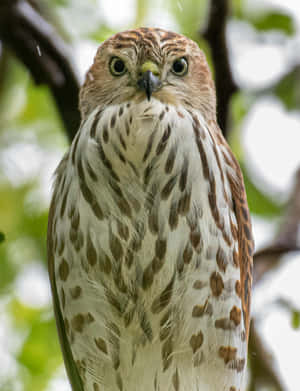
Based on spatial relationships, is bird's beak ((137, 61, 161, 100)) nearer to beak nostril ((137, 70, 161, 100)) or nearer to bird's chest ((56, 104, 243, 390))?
beak nostril ((137, 70, 161, 100))

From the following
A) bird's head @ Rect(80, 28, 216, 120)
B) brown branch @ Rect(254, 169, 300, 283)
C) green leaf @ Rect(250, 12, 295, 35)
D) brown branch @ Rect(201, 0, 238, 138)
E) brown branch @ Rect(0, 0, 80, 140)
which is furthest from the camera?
green leaf @ Rect(250, 12, 295, 35)

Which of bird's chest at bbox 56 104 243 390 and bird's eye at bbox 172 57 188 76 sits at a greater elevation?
bird's eye at bbox 172 57 188 76

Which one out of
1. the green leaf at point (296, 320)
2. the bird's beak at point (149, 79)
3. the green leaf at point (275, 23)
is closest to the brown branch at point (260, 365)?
the green leaf at point (296, 320)

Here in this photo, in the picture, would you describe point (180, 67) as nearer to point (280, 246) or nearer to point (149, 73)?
point (149, 73)

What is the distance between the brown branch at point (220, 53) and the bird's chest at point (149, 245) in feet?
1.18

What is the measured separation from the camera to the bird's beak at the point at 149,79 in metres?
2.97

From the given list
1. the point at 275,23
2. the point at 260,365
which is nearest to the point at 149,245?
the point at 260,365

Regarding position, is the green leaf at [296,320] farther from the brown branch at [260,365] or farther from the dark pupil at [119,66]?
the dark pupil at [119,66]

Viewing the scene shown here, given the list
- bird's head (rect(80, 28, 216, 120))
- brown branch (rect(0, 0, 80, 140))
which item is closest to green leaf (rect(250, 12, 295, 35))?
bird's head (rect(80, 28, 216, 120))

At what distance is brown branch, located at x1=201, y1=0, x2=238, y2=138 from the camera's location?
329 centimetres

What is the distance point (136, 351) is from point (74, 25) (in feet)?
8.32

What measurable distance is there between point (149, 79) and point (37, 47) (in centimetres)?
87

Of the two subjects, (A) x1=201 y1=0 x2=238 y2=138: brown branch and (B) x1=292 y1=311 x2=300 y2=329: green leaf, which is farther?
(B) x1=292 y1=311 x2=300 y2=329: green leaf

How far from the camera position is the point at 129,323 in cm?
321
